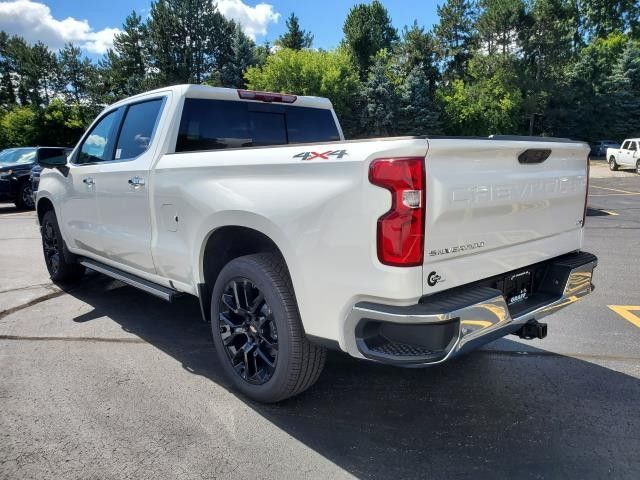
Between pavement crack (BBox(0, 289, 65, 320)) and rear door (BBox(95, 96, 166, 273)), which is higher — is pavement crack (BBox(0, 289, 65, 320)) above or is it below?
below

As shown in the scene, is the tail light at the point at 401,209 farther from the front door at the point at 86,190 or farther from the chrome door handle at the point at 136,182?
the front door at the point at 86,190

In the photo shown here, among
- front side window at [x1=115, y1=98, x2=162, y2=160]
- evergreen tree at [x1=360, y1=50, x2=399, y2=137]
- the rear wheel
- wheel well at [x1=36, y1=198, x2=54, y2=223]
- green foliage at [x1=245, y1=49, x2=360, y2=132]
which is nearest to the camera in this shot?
front side window at [x1=115, y1=98, x2=162, y2=160]

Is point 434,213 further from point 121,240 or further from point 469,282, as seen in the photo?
point 121,240

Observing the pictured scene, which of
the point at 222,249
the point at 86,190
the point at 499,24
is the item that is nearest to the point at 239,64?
the point at 499,24

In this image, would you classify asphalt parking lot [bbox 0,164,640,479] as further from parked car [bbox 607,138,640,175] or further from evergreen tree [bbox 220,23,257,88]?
evergreen tree [bbox 220,23,257,88]

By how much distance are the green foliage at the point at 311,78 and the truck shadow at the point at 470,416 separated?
39.0 meters

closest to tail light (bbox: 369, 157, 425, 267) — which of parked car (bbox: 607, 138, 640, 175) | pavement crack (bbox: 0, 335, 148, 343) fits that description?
pavement crack (bbox: 0, 335, 148, 343)

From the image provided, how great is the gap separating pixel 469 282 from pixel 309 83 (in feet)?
139

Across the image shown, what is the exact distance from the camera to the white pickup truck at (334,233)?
2.24 metres

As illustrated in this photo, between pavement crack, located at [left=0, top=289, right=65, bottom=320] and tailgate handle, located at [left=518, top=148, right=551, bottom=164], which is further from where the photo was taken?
pavement crack, located at [left=0, top=289, right=65, bottom=320]

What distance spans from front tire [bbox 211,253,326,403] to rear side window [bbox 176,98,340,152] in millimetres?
1273

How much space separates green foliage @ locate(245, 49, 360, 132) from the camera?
41.5 meters

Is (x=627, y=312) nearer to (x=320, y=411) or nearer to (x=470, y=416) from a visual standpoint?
(x=470, y=416)

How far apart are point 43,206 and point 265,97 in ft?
11.1
